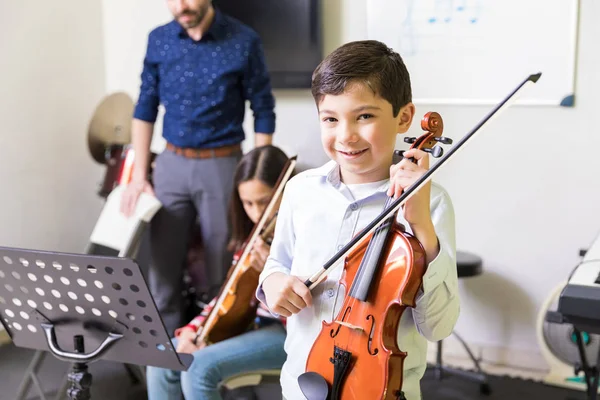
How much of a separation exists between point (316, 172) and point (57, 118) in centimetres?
216

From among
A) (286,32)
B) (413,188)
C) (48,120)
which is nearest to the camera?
(413,188)

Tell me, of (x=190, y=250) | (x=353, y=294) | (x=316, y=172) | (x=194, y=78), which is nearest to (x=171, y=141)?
(x=194, y=78)

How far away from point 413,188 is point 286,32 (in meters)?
1.85

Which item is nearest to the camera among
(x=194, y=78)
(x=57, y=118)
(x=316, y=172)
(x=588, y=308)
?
(x=316, y=172)

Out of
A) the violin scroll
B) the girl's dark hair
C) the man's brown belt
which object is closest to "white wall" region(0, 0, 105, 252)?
→ the man's brown belt

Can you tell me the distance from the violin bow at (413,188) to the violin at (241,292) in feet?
1.79

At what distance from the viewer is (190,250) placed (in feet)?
7.79

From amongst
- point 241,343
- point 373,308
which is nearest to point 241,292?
point 241,343

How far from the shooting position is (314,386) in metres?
1.04

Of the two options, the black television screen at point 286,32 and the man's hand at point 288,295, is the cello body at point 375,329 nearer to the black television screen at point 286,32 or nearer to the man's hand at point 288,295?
the man's hand at point 288,295

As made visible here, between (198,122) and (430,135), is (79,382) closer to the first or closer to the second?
(430,135)

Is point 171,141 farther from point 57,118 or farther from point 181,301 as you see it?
point 57,118

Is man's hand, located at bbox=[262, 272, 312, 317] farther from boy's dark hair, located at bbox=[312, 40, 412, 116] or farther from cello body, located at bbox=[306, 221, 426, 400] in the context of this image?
boy's dark hair, located at bbox=[312, 40, 412, 116]

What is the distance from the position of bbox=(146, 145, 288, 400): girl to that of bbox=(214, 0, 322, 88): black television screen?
33.3 inches
